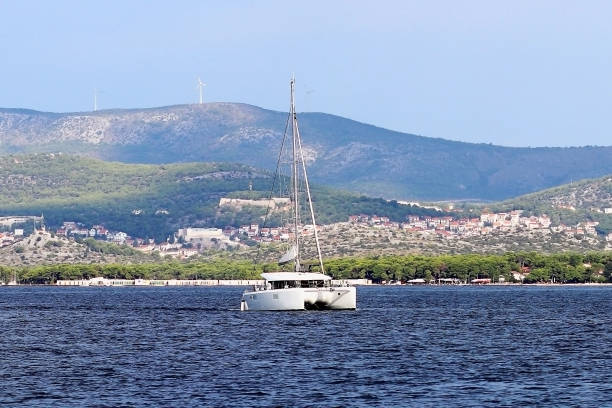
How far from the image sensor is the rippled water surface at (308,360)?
236 feet

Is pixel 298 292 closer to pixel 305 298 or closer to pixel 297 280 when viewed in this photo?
pixel 305 298

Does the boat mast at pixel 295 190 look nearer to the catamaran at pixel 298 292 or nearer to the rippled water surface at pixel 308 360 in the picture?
the catamaran at pixel 298 292

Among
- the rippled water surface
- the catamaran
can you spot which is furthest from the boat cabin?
the rippled water surface

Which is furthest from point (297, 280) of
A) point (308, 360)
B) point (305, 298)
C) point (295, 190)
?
point (308, 360)

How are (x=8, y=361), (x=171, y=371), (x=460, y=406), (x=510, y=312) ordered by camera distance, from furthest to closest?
(x=510, y=312) → (x=8, y=361) → (x=171, y=371) → (x=460, y=406)

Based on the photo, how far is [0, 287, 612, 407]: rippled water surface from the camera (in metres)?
71.8

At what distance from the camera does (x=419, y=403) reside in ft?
227

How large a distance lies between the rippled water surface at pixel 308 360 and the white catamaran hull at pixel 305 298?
49.3 inches

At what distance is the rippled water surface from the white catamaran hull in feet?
4.11

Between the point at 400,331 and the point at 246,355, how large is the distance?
86.5 ft

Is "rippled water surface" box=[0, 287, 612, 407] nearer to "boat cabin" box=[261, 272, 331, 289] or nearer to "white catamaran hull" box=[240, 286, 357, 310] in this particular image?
"white catamaran hull" box=[240, 286, 357, 310]

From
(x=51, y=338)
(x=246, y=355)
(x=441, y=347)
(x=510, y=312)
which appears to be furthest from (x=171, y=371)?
(x=510, y=312)

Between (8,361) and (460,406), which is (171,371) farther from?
(460,406)

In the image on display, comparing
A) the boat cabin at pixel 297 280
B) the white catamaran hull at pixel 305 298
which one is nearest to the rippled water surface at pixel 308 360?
the white catamaran hull at pixel 305 298
